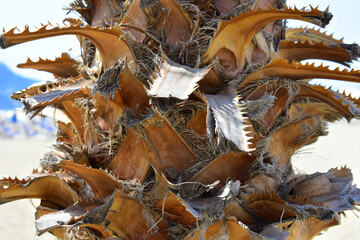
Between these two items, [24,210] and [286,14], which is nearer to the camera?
[286,14]

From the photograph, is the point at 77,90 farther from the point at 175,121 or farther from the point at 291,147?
the point at 291,147

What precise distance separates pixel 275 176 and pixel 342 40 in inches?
45.9

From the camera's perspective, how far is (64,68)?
223cm

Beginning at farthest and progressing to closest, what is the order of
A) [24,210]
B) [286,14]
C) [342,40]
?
[24,210] < [342,40] < [286,14]

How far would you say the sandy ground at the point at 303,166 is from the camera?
3.52 metres

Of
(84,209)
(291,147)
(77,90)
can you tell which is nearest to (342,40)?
(291,147)

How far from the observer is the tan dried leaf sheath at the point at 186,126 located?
5.18ft

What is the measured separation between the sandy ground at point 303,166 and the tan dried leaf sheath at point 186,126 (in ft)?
1.01

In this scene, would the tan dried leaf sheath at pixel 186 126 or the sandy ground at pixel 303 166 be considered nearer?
the tan dried leaf sheath at pixel 186 126

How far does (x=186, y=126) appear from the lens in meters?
1.76

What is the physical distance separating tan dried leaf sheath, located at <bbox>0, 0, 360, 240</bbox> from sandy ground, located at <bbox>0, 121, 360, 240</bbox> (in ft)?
1.01

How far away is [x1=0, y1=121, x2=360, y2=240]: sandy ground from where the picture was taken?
3.52 m

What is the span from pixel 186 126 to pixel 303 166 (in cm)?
274

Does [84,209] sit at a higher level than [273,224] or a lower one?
higher
